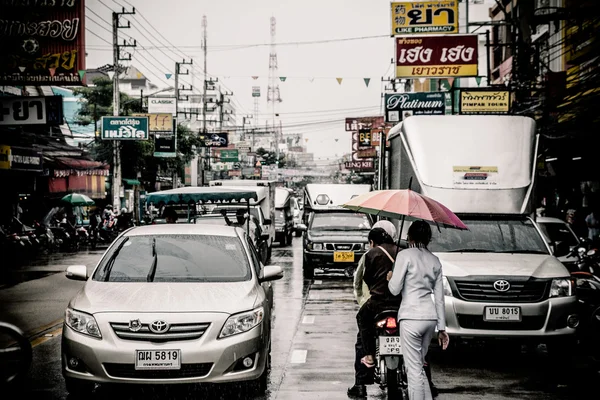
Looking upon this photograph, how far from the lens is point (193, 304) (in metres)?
6.80

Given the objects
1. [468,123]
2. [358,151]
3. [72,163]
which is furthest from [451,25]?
[358,151]

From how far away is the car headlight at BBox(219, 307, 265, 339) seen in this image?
6738 mm

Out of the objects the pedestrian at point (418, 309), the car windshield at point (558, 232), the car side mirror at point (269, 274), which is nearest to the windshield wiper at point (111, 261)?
the car side mirror at point (269, 274)

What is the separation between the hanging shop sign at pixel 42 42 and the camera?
1900cm

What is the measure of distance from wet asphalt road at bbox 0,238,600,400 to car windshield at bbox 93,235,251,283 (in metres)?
1.09

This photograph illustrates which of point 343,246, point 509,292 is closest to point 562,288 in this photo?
point 509,292

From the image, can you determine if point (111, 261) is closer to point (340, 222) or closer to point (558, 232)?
point (558, 232)

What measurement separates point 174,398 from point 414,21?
62.1ft

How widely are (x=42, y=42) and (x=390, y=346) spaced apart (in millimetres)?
15696

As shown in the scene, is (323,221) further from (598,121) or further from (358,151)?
(358,151)

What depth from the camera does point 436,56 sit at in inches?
952

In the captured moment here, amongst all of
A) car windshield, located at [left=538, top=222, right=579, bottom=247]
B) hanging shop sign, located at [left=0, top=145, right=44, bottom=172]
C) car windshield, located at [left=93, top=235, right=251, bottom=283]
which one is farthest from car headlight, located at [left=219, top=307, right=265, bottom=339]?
hanging shop sign, located at [left=0, top=145, right=44, bottom=172]

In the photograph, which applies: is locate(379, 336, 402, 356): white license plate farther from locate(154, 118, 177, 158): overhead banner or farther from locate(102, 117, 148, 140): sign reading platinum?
locate(154, 118, 177, 158): overhead banner

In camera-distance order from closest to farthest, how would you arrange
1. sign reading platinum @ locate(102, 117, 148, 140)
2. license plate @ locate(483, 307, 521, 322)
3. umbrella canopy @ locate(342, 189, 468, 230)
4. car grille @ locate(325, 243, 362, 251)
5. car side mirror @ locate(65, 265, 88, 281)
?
umbrella canopy @ locate(342, 189, 468, 230) → car side mirror @ locate(65, 265, 88, 281) → license plate @ locate(483, 307, 521, 322) → car grille @ locate(325, 243, 362, 251) → sign reading platinum @ locate(102, 117, 148, 140)
